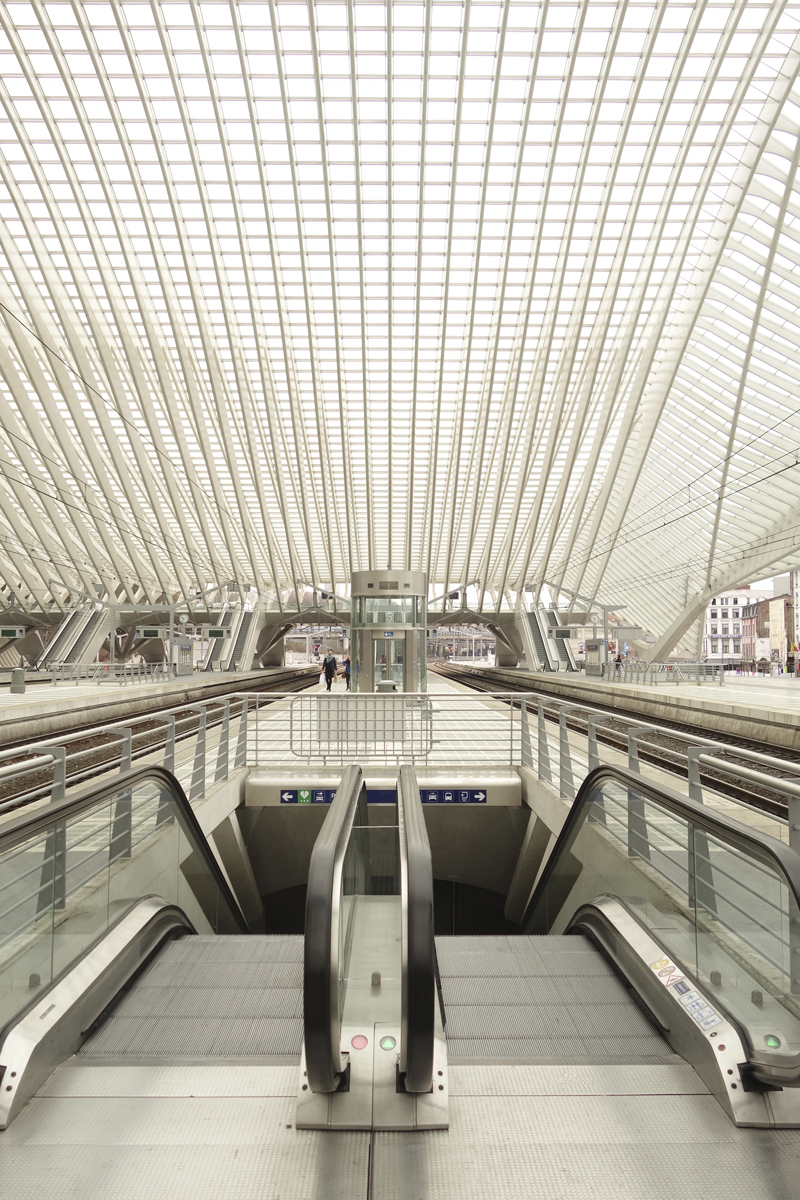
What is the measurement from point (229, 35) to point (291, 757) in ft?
58.4

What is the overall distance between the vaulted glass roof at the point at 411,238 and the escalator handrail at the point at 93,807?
18.8 metres

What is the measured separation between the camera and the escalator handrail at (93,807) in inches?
124

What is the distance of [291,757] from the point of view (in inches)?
431

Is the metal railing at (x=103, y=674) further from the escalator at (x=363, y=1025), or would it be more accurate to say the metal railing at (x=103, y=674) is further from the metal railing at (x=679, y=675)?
the escalator at (x=363, y=1025)

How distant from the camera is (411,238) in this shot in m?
25.8

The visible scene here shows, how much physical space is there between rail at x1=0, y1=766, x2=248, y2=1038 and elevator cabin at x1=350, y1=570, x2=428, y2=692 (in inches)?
609

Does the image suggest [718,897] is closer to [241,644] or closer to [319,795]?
[319,795]

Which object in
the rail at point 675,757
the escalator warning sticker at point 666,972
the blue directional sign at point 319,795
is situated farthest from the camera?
the blue directional sign at point 319,795

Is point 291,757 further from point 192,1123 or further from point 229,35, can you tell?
point 229,35

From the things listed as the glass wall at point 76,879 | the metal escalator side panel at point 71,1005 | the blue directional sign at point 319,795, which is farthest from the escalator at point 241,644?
the metal escalator side panel at point 71,1005

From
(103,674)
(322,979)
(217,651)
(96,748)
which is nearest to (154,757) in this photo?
(96,748)

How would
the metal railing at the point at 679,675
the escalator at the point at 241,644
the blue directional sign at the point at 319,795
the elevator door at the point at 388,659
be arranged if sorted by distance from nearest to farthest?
the blue directional sign at the point at 319,795, the elevator door at the point at 388,659, the metal railing at the point at 679,675, the escalator at the point at 241,644

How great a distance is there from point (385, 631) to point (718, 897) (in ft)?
58.9

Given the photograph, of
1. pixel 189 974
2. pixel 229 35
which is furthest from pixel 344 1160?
pixel 229 35
